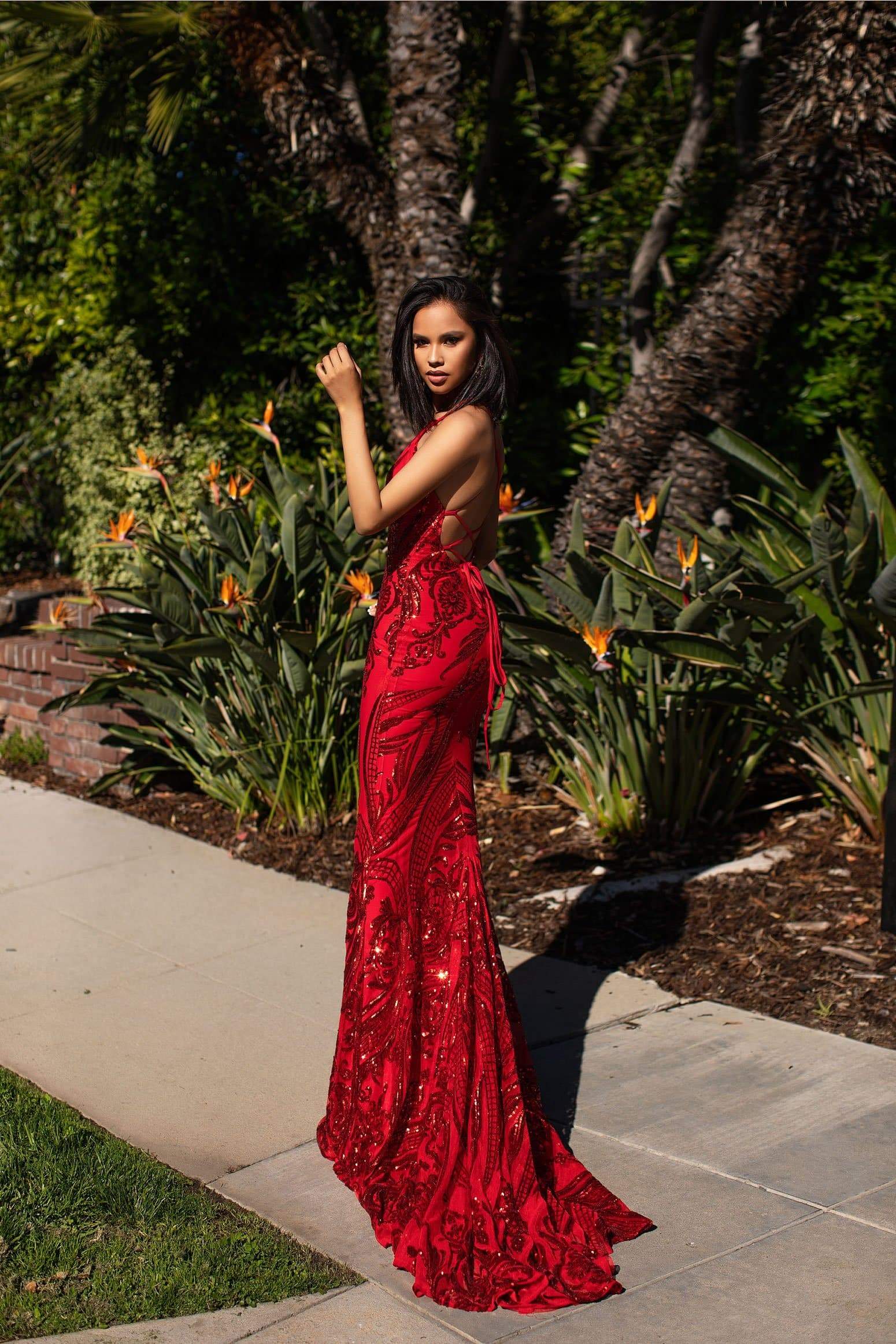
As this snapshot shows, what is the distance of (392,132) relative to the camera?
7.61 meters

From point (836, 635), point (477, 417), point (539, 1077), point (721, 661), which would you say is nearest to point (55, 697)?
point (721, 661)

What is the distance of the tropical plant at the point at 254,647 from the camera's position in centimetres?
584

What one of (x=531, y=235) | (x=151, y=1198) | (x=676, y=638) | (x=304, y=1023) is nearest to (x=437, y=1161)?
(x=151, y=1198)

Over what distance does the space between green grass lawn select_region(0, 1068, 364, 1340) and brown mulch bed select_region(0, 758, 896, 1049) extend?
1418 millimetres

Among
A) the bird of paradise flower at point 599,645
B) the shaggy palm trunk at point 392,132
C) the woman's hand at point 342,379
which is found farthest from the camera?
the shaggy palm trunk at point 392,132

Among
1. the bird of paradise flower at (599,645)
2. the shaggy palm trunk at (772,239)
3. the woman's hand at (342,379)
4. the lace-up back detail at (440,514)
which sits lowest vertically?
the bird of paradise flower at (599,645)

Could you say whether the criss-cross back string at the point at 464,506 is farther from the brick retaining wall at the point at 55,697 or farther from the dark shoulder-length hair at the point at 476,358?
the brick retaining wall at the point at 55,697

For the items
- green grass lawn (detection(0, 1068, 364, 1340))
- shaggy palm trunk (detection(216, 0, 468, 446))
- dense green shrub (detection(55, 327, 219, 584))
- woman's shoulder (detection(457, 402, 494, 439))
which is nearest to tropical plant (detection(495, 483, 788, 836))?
woman's shoulder (detection(457, 402, 494, 439))

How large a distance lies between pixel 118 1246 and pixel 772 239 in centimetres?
521

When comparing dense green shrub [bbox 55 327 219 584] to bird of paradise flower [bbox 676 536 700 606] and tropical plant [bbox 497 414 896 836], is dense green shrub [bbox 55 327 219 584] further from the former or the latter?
bird of paradise flower [bbox 676 536 700 606]

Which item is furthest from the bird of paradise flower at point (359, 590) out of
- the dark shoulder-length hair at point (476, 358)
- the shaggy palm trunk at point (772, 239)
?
the dark shoulder-length hair at point (476, 358)

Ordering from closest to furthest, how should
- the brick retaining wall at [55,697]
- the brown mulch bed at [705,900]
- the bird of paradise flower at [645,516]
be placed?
the brown mulch bed at [705,900] < the bird of paradise flower at [645,516] < the brick retaining wall at [55,697]

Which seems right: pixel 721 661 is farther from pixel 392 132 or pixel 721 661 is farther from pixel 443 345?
pixel 392 132

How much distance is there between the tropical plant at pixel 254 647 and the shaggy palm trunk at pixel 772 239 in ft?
4.22
